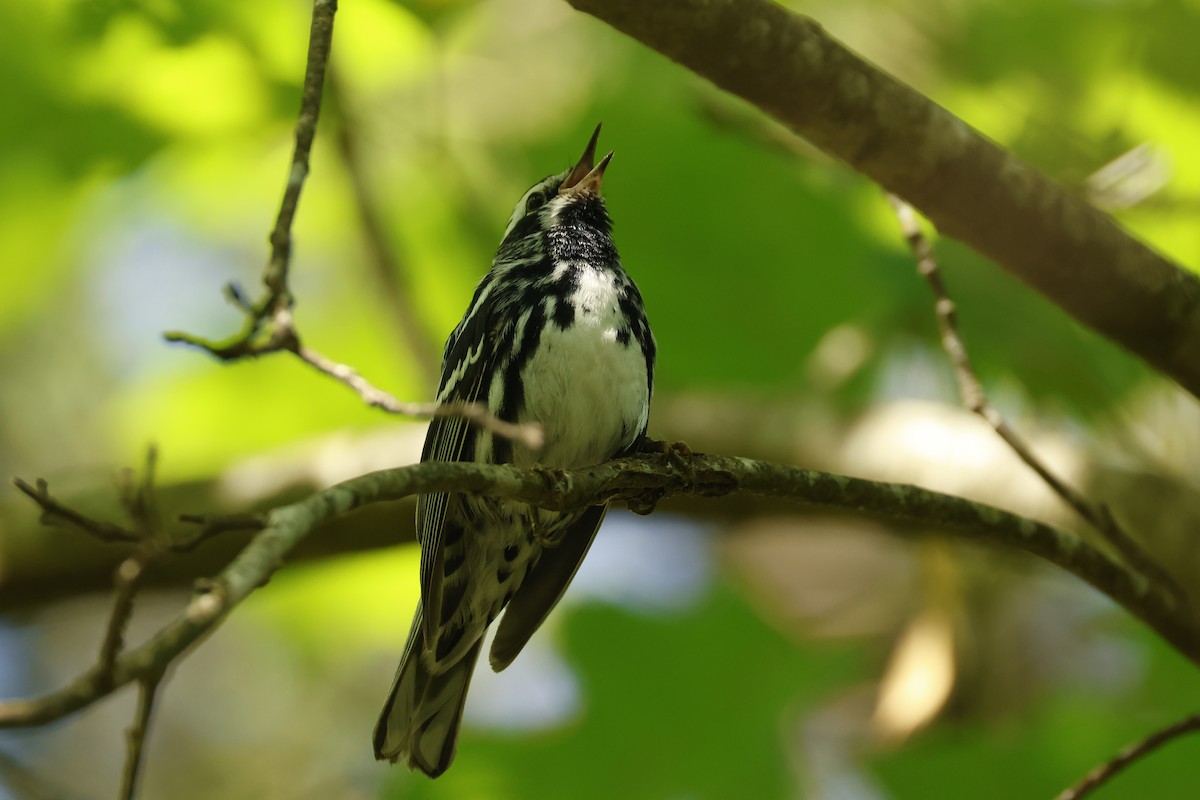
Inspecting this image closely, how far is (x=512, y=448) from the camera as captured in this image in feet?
10.8

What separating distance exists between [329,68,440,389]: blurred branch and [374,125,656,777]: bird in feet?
2.96

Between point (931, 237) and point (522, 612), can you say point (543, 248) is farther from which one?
point (931, 237)

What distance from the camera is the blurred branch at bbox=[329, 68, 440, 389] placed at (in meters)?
4.34

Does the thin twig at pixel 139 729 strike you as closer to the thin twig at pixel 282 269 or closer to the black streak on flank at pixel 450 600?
the thin twig at pixel 282 269

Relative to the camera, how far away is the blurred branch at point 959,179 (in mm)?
2543

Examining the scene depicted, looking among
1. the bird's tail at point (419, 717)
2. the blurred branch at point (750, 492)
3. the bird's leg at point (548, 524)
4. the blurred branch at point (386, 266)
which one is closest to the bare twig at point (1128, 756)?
the blurred branch at point (750, 492)

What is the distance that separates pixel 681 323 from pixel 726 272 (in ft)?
0.75

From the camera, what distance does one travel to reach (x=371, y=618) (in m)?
5.37

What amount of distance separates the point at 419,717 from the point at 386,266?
1.77 meters

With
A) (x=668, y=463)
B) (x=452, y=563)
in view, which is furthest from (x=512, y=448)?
(x=668, y=463)

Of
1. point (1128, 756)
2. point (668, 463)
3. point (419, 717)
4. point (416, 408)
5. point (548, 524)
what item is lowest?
point (419, 717)

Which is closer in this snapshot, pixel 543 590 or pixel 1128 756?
pixel 1128 756

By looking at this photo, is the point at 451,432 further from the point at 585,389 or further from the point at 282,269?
the point at 282,269

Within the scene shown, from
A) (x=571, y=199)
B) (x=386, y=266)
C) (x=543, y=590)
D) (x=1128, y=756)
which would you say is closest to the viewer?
(x=1128, y=756)
